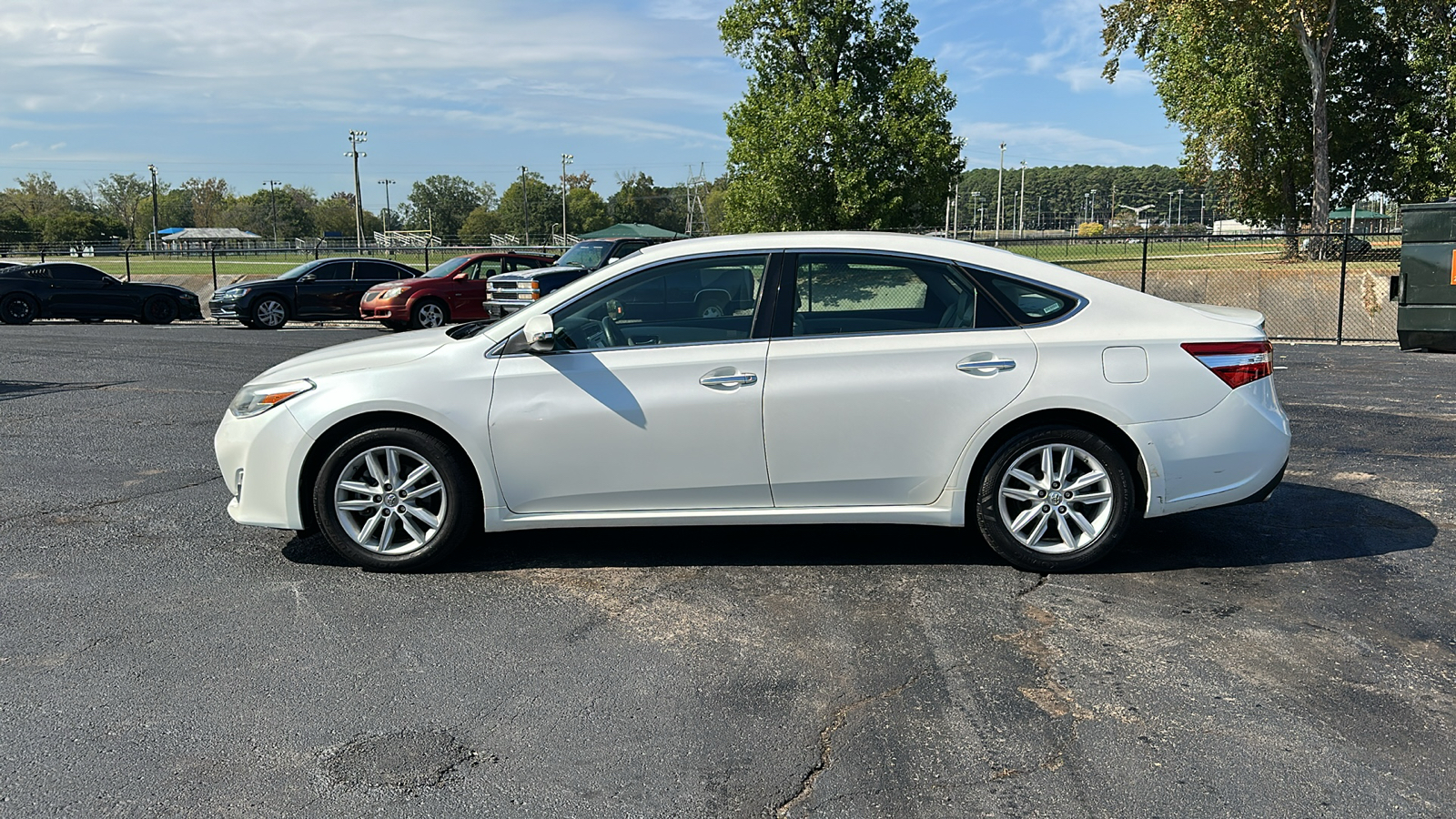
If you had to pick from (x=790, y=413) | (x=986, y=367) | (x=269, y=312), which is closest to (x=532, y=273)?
(x=269, y=312)

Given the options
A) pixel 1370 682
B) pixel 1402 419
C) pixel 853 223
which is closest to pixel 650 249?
pixel 1370 682

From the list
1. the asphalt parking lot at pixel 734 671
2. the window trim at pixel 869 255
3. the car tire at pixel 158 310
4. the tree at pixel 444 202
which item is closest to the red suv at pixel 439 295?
the car tire at pixel 158 310

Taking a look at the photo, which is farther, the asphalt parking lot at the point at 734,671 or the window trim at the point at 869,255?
the window trim at the point at 869,255

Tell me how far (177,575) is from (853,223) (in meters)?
28.4

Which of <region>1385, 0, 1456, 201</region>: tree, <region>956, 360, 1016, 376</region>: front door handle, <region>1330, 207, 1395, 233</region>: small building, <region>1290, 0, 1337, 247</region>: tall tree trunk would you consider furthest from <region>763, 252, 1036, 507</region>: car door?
<region>1330, 207, 1395, 233</region>: small building

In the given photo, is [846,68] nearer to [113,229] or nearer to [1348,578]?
[1348,578]

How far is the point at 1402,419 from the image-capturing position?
29.9ft

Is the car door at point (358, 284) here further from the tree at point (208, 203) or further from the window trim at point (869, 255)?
the tree at point (208, 203)

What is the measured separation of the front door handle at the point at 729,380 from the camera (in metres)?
4.93

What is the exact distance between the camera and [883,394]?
194 inches

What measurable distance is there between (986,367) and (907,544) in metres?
1.14

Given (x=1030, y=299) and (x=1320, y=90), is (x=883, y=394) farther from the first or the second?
(x=1320, y=90)

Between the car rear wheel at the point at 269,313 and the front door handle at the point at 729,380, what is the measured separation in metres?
19.4

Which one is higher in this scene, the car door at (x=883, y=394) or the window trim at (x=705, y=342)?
the window trim at (x=705, y=342)
